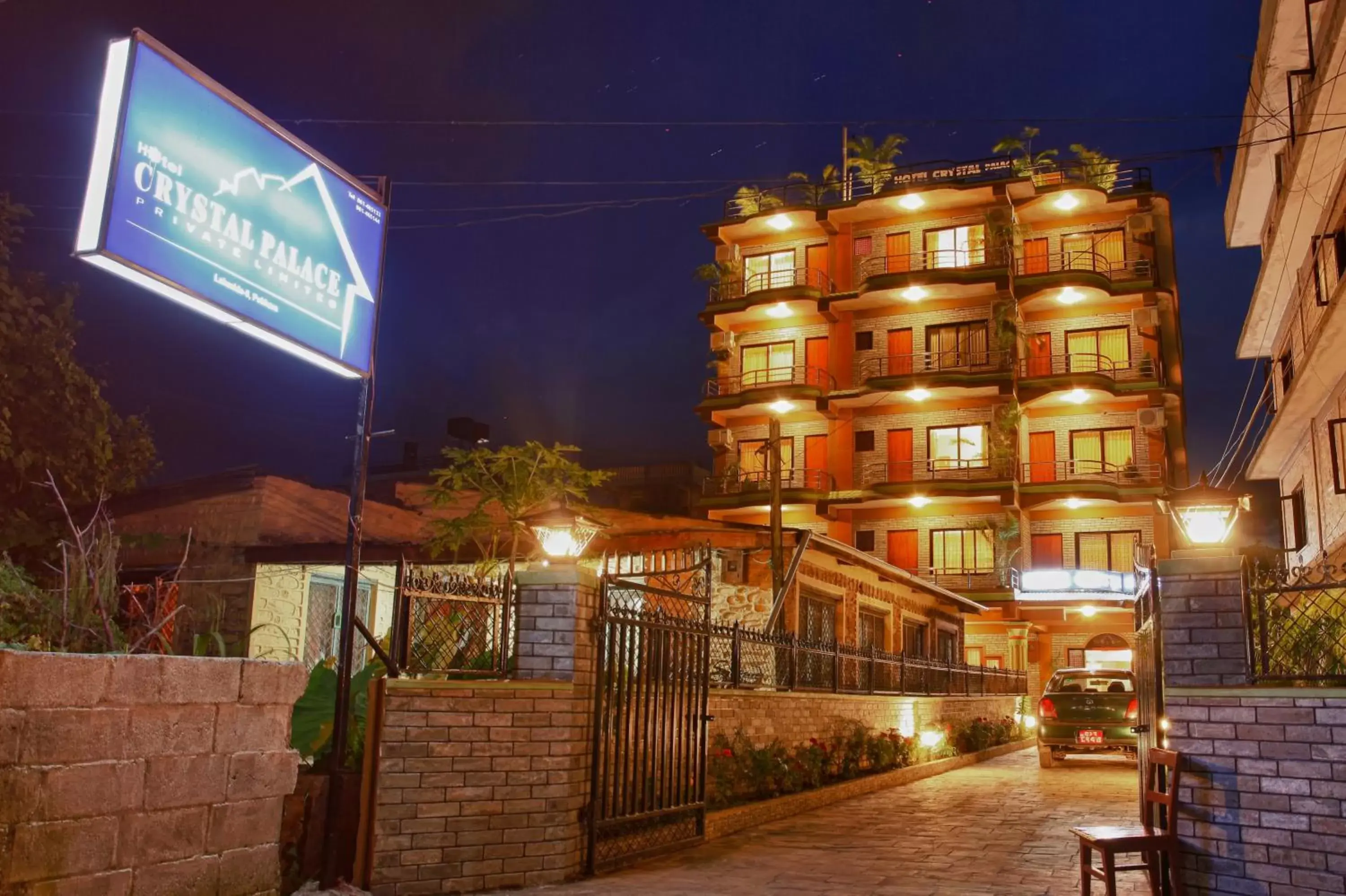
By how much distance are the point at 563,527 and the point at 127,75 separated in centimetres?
Answer: 444

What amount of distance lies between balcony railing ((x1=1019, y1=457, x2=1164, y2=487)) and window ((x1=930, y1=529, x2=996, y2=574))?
2.46 meters

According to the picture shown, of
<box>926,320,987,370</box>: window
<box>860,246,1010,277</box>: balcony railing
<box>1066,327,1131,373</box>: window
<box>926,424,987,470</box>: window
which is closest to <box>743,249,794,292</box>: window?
<box>860,246,1010,277</box>: balcony railing

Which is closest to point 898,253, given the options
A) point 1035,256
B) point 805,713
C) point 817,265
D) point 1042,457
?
point 817,265

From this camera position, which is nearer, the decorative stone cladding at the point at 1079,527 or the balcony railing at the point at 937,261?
the decorative stone cladding at the point at 1079,527

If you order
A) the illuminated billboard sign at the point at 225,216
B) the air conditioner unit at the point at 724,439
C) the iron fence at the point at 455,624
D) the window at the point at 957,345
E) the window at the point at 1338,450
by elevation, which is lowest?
the iron fence at the point at 455,624

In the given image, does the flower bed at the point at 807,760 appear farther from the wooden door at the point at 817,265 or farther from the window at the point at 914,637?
the wooden door at the point at 817,265

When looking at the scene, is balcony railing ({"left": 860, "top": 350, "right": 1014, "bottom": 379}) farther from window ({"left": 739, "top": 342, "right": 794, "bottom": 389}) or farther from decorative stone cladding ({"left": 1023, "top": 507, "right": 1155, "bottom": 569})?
decorative stone cladding ({"left": 1023, "top": 507, "right": 1155, "bottom": 569})

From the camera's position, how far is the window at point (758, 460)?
38.0 m

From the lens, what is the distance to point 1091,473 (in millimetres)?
36250

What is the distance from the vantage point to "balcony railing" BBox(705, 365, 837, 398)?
38375mm

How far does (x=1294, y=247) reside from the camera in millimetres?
18781

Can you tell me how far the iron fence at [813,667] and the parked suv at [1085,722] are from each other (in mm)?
2137

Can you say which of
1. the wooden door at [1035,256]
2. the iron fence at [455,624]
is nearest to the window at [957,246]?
the wooden door at [1035,256]

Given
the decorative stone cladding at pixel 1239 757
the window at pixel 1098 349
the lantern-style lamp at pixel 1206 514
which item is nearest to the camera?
the decorative stone cladding at pixel 1239 757
